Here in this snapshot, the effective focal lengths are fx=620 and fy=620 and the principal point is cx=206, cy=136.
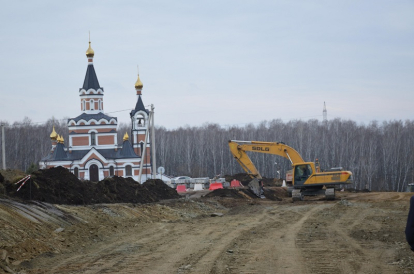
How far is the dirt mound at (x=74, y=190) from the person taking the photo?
19.7 metres

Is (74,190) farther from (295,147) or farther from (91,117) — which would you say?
(295,147)

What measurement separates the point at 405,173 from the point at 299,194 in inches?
1761

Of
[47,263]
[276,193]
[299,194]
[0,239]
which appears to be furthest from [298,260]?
[276,193]

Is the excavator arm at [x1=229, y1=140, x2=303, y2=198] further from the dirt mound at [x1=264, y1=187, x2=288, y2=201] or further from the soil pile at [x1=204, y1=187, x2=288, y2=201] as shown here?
the dirt mound at [x1=264, y1=187, x2=288, y2=201]

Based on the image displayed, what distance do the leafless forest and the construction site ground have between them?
54.7 meters

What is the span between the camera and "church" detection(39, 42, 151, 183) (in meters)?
66.5

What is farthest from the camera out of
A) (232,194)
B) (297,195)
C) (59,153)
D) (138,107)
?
(138,107)

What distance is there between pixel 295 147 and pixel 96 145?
31.8m

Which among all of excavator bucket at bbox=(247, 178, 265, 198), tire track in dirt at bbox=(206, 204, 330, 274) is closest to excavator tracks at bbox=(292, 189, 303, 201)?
excavator bucket at bbox=(247, 178, 265, 198)

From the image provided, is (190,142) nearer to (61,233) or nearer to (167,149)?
(167,149)

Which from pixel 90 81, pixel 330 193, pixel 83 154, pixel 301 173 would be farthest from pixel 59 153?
pixel 330 193

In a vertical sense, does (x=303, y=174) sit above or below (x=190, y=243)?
above

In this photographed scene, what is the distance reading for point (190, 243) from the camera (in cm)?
1371

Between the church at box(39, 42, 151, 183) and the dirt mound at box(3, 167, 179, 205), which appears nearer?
the dirt mound at box(3, 167, 179, 205)
